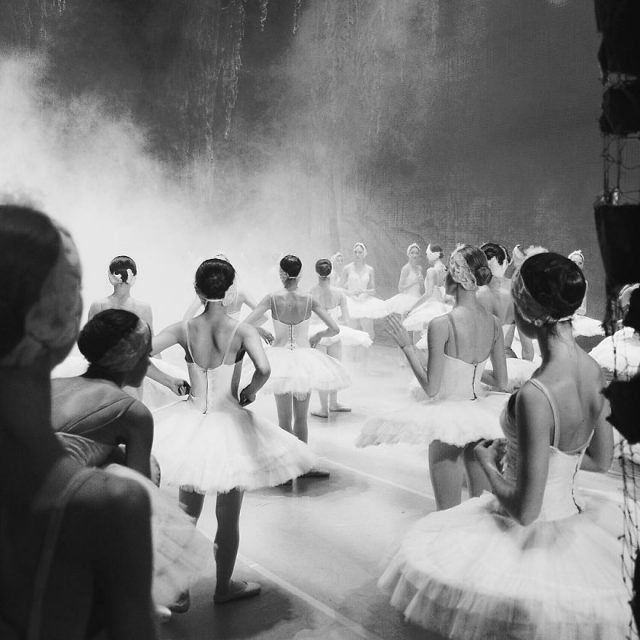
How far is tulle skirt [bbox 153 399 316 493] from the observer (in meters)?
3.34

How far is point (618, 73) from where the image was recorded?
1.19m

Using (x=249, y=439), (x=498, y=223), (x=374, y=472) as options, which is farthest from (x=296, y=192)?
(x=249, y=439)

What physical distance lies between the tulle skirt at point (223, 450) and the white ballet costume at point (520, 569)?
109cm

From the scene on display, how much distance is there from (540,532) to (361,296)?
8.67 meters

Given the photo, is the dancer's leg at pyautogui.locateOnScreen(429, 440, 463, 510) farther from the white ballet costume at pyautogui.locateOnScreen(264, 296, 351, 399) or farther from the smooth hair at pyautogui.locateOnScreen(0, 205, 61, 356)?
the smooth hair at pyautogui.locateOnScreen(0, 205, 61, 356)

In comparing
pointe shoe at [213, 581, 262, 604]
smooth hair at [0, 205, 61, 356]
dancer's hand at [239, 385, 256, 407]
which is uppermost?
smooth hair at [0, 205, 61, 356]

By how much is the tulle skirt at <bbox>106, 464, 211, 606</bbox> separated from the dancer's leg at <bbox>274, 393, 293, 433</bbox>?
11.7 feet

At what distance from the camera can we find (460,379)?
13.5 ft

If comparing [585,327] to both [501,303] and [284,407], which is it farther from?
[284,407]

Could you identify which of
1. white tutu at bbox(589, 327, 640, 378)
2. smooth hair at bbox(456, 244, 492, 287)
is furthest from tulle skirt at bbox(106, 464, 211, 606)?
white tutu at bbox(589, 327, 640, 378)

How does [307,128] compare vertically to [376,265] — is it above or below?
above

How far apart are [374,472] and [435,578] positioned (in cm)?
353

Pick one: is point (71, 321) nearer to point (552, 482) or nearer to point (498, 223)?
point (552, 482)

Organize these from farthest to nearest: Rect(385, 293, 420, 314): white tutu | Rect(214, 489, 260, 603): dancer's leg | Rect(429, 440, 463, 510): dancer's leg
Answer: Rect(385, 293, 420, 314): white tutu, Rect(429, 440, 463, 510): dancer's leg, Rect(214, 489, 260, 603): dancer's leg
